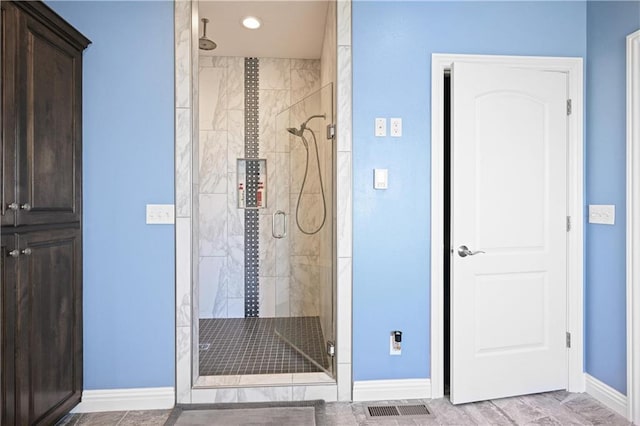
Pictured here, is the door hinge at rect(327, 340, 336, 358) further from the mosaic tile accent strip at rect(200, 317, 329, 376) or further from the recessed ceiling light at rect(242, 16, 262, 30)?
the recessed ceiling light at rect(242, 16, 262, 30)

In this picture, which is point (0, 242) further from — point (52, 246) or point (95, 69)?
point (95, 69)

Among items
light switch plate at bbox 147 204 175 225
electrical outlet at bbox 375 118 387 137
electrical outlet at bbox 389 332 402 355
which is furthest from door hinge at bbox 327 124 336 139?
electrical outlet at bbox 389 332 402 355

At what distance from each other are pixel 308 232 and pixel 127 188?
47.8 inches

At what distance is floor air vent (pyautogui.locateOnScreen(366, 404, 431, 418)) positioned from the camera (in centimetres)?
214

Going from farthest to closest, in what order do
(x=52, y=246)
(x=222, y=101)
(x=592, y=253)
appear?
(x=222, y=101) < (x=592, y=253) < (x=52, y=246)

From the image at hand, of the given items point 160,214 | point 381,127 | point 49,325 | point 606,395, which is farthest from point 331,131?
point 606,395

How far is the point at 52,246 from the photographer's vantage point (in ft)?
6.23

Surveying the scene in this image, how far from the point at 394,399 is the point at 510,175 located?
155 centimetres

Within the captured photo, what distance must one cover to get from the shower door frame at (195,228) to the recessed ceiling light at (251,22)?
2.68ft

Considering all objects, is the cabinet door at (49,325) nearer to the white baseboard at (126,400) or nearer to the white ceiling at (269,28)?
the white baseboard at (126,400)

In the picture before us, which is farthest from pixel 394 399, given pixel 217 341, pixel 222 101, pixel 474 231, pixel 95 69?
pixel 222 101

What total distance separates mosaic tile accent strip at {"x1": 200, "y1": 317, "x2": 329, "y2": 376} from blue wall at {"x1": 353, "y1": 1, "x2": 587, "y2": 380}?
47cm

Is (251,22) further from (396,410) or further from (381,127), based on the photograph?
(396,410)

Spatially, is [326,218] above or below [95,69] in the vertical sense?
below
